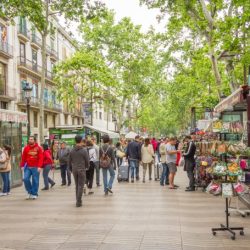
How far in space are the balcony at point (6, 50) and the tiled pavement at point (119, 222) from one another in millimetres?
23107

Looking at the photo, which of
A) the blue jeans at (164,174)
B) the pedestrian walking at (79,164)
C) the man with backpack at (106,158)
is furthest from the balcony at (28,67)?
the pedestrian walking at (79,164)

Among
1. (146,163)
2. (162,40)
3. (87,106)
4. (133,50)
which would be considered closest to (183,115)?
(133,50)

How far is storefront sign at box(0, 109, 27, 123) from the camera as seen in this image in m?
15.1

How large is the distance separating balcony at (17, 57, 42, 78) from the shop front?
2236cm

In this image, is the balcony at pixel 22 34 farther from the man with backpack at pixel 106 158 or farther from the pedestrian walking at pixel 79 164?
the pedestrian walking at pixel 79 164

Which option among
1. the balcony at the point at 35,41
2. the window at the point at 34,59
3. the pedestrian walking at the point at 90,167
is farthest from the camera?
the window at the point at 34,59

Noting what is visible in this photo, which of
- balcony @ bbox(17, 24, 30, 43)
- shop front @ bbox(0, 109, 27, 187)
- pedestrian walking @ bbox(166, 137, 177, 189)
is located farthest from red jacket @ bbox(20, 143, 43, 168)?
balcony @ bbox(17, 24, 30, 43)

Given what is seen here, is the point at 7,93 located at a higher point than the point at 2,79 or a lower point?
lower

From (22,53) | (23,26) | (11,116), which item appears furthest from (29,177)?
(23,26)

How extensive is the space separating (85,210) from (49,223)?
158cm

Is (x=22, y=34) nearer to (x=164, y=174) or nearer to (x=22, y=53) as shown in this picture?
(x=22, y=53)

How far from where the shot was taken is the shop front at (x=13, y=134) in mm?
15398

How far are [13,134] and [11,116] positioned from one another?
0.82m

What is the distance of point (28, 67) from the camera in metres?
40.6
